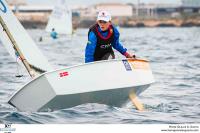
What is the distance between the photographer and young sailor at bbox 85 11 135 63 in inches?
417

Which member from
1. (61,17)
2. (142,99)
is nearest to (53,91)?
(142,99)

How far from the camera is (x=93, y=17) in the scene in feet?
487

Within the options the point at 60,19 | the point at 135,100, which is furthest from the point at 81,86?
the point at 60,19

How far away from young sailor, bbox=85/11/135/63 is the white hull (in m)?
0.60

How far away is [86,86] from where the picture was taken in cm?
1012

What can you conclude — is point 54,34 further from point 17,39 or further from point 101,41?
point 101,41

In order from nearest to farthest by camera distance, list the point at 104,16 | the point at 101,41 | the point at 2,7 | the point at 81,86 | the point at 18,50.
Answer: the point at 81,86, the point at 104,16, the point at 101,41, the point at 18,50, the point at 2,7

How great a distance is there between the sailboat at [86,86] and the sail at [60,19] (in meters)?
32.6

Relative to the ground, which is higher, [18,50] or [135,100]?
[18,50]

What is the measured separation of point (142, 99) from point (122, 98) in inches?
88.9

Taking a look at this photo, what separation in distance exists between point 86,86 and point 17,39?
2.65 metres

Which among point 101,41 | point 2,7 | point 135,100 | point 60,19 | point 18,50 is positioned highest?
point 2,7

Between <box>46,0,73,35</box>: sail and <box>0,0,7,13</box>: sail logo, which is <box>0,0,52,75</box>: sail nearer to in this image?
<box>0,0,7,13</box>: sail logo

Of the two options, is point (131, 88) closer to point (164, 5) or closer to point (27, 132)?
point (27, 132)
